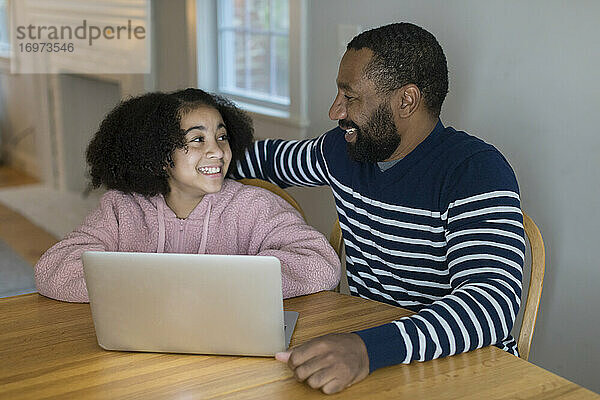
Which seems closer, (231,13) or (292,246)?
(292,246)

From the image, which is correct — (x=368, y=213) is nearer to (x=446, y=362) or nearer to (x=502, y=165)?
(x=502, y=165)

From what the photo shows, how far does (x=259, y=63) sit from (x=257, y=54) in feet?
0.13

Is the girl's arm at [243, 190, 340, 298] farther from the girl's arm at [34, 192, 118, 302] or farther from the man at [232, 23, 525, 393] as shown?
the girl's arm at [34, 192, 118, 302]

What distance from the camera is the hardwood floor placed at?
3373mm

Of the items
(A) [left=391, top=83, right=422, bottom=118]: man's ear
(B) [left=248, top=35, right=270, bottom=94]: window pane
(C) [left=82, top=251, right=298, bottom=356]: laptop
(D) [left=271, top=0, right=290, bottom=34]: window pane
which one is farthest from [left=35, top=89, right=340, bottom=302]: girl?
(B) [left=248, top=35, right=270, bottom=94]: window pane

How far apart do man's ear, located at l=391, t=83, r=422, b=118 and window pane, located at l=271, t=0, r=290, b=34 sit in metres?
1.36

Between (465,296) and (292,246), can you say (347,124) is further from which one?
Answer: (465,296)

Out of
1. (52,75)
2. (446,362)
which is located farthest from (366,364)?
(52,75)

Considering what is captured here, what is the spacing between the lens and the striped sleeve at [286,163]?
1936 mm

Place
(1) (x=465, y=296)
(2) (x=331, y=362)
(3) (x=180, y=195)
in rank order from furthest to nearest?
1. (3) (x=180, y=195)
2. (1) (x=465, y=296)
3. (2) (x=331, y=362)

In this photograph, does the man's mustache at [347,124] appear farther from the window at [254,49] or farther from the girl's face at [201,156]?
the window at [254,49]

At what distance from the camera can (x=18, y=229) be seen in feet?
11.2

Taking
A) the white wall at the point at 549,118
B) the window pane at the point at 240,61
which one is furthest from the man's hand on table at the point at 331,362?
the window pane at the point at 240,61

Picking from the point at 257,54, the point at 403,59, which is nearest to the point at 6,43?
the point at 257,54
